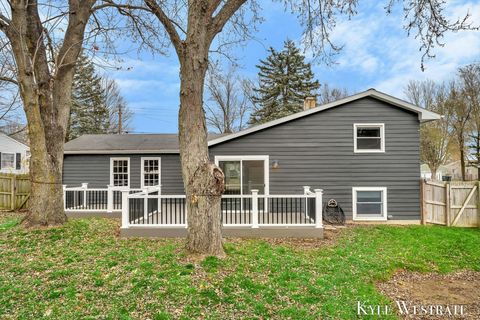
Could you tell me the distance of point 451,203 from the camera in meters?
10.2

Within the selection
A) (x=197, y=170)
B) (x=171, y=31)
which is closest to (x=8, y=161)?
(x=171, y=31)

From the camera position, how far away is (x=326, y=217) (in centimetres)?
1027

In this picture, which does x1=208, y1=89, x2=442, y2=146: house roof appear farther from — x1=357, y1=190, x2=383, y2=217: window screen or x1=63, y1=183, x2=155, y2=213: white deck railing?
x1=63, y1=183, x2=155, y2=213: white deck railing

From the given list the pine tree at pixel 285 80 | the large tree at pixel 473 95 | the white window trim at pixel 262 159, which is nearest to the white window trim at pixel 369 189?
the white window trim at pixel 262 159

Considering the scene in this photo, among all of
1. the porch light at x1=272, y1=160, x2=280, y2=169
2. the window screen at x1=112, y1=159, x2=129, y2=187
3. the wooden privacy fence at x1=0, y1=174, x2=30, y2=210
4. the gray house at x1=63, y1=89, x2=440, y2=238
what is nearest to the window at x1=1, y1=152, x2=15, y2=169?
the wooden privacy fence at x1=0, y1=174, x2=30, y2=210

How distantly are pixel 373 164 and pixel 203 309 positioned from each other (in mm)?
→ 8730

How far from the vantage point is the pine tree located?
1071 inches

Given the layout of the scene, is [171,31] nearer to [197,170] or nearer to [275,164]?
[197,170]

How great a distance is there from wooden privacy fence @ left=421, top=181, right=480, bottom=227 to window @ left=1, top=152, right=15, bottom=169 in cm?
2777

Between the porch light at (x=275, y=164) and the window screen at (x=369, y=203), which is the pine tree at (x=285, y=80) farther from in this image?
the window screen at (x=369, y=203)

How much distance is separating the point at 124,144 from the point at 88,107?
15.9 metres

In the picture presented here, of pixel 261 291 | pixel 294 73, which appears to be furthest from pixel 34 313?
pixel 294 73

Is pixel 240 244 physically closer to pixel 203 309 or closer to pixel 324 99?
pixel 203 309

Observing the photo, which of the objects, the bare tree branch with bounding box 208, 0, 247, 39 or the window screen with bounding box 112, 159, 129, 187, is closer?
the bare tree branch with bounding box 208, 0, 247, 39
